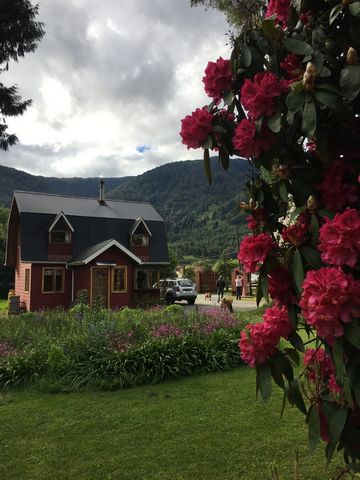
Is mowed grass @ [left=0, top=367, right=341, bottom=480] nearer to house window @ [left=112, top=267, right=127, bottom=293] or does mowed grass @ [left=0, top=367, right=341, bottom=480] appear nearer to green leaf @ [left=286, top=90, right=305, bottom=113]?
green leaf @ [left=286, top=90, right=305, bottom=113]

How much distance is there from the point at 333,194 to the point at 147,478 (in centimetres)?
344

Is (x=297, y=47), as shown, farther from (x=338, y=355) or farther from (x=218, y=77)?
(x=338, y=355)

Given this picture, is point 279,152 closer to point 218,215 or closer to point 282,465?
point 282,465

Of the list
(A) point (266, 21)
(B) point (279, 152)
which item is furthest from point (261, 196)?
(A) point (266, 21)

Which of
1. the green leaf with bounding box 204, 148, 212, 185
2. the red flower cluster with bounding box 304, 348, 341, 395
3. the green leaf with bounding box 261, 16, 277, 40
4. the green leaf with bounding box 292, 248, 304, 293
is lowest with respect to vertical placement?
the red flower cluster with bounding box 304, 348, 341, 395

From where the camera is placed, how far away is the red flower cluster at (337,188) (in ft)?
6.35

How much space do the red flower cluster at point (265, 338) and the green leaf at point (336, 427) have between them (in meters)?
0.39

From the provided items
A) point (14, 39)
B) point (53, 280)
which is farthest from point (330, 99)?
point (53, 280)

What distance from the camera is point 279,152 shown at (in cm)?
203

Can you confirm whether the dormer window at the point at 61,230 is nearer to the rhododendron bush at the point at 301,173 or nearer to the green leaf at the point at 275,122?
the rhododendron bush at the point at 301,173

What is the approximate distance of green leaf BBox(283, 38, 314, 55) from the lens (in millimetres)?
1907

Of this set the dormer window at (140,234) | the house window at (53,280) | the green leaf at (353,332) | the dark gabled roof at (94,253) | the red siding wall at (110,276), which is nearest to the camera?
the green leaf at (353,332)

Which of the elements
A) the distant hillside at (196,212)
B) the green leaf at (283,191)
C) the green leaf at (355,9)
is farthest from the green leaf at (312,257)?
the distant hillside at (196,212)

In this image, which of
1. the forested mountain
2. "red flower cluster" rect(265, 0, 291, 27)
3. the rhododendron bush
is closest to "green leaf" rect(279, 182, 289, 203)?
the rhododendron bush
